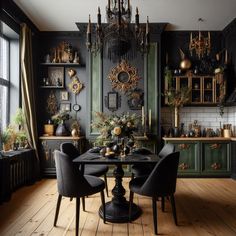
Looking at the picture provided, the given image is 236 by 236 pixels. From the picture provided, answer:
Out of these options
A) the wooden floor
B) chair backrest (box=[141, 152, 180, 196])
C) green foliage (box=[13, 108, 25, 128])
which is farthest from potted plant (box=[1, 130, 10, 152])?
chair backrest (box=[141, 152, 180, 196])

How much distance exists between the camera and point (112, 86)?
505 centimetres

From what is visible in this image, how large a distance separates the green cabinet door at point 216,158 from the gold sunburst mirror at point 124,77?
1.97m

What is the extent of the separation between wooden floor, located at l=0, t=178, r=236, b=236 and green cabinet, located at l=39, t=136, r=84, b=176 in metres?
0.70

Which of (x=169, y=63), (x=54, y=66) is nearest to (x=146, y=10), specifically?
(x=169, y=63)

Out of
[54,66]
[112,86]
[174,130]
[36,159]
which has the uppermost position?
[54,66]

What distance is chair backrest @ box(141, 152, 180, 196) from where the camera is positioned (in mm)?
2490

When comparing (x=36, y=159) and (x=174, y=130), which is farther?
(x=174, y=130)

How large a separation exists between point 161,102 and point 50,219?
10.9 feet

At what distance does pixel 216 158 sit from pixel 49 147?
11.3 feet

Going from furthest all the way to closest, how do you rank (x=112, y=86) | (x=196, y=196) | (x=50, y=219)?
(x=112, y=86), (x=196, y=196), (x=50, y=219)

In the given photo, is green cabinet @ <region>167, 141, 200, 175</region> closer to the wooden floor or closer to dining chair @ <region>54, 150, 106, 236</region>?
the wooden floor

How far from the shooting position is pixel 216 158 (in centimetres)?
484

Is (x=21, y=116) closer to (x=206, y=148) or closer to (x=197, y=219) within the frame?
(x=197, y=219)

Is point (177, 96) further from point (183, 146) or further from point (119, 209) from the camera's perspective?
point (119, 209)
